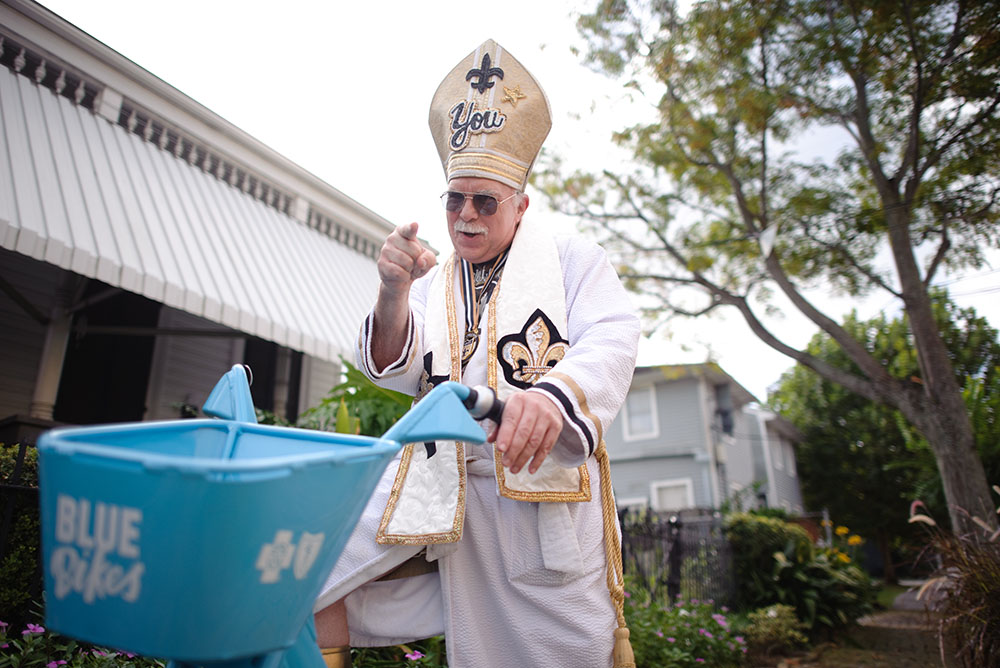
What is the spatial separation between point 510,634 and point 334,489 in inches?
33.8

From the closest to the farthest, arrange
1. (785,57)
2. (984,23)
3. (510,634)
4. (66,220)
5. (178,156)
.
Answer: (510,634)
(66,220)
(178,156)
(984,23)
(785,57)

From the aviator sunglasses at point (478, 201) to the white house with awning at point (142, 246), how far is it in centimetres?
318

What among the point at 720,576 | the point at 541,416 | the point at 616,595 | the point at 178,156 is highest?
the point at 178,156

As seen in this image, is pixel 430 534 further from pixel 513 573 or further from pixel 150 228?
pixel 150 228

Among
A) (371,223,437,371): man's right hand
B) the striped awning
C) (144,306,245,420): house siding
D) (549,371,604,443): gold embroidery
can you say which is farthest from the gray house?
(549,371,604,443): gold embroidery

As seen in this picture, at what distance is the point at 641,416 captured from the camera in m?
21.2

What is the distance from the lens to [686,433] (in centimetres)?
2008

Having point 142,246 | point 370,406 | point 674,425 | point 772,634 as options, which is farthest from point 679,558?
Answer: point 674,425

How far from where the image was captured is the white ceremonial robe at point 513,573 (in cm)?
146

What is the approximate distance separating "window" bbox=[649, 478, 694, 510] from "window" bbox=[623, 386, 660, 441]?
1.60 metres

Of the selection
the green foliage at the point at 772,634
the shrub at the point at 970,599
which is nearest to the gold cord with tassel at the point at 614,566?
the shrub at the point at 970,599

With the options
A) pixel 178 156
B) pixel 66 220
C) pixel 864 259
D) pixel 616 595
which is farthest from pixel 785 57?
pixel 616 595

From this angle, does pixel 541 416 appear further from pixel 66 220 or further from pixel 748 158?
pixel 748 158

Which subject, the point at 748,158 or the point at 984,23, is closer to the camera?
the point at 984,23
